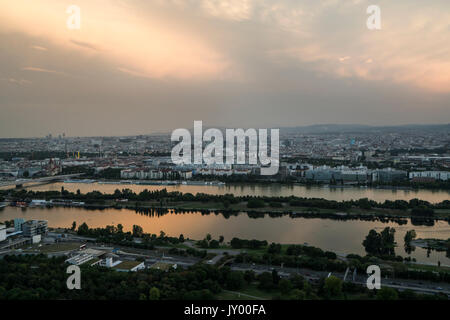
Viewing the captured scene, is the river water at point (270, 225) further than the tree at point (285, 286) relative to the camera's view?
Yes

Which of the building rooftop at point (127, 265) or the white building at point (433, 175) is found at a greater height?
the white building at point (433, 175)

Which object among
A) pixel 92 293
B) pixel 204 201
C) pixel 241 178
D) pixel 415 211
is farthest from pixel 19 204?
pixel 415 211

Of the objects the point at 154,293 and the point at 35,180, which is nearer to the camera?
the point at 154,293

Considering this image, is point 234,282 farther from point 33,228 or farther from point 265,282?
point 33,228

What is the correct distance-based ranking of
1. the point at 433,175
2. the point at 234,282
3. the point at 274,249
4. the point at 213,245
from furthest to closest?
the point at 433,175 < the point at 213,245 < the point at 274,249 < the point at 234,282

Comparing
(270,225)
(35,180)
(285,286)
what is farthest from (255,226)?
(35,180)

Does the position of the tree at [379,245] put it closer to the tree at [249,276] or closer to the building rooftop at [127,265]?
the tree at [249,276]

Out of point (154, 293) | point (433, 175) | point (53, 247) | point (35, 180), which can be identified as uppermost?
point (433, 175)

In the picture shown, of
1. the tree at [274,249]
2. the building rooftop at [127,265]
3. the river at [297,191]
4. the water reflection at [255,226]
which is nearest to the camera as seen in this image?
the building rooftop at [127,265]

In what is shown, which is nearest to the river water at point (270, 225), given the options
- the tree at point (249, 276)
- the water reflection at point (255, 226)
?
the water reflection at point (255, 226)

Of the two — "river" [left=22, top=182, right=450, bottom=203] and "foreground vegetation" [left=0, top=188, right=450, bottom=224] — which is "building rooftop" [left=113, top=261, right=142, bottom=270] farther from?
"river" [left=22, top=182, right=450, bottom=203]

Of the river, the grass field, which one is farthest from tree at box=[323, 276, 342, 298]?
the river
